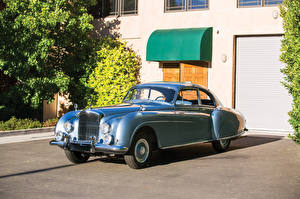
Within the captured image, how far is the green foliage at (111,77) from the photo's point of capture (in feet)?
62.6

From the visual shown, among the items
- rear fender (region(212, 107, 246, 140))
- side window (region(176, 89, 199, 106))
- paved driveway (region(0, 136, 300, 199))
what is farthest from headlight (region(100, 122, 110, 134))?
rear fender (region(212, 107, 246, 140))

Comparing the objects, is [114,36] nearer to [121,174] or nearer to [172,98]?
[172,98]

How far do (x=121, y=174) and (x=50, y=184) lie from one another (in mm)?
1486

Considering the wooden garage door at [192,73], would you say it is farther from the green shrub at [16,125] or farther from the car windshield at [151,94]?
the car windshield at [151,94]

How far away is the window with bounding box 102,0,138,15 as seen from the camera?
2214 centimetres

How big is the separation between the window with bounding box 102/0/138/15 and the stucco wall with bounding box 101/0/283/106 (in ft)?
2.32

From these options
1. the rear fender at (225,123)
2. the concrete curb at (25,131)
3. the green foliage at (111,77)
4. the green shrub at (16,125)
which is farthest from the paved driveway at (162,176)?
the green foliage at (111,77)

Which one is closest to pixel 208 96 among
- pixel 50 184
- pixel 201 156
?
pixel 201 156

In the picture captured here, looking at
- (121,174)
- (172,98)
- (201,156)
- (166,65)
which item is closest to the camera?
(121,174)

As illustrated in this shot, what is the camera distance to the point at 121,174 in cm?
818

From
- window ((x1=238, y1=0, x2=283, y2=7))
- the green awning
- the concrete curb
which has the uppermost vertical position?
window ((x1=238, y1=0, x2=283, y2=7))

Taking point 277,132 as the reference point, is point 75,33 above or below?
above

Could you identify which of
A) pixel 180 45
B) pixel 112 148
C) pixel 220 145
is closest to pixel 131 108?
pixel 112 148

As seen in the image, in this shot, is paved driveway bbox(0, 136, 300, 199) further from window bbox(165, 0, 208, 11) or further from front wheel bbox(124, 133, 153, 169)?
window bbox(165, 0, 208, 11)
